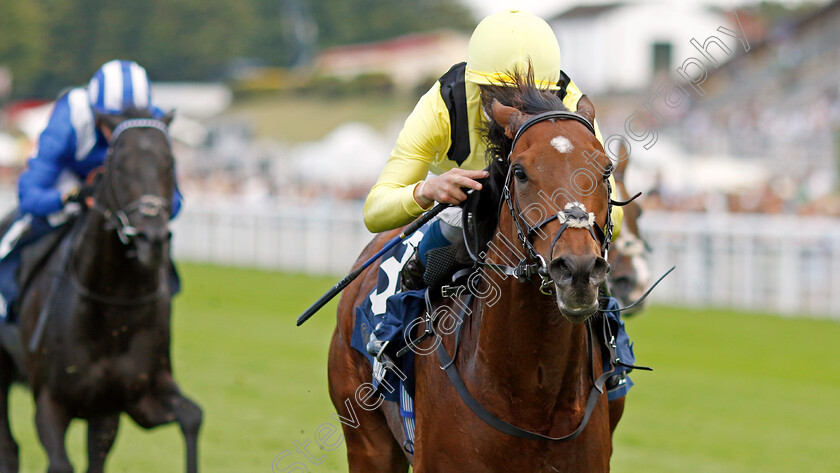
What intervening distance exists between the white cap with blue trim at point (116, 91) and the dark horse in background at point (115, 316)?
188 millimetres

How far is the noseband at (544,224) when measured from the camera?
→ 2.71 meters

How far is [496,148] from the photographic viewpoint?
3145mm

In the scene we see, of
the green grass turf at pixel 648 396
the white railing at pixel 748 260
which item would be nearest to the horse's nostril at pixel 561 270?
the green grass turf at pixel 648 396

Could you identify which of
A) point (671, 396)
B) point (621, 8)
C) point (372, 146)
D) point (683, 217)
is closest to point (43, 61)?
point (621, 8)

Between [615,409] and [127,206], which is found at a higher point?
[127,206]

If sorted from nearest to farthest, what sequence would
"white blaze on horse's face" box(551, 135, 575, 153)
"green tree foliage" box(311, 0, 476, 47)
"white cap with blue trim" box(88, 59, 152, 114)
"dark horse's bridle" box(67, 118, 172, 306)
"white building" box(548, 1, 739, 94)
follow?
"white blaze on horse's face" box(551, 135, 575, 153) < "dark horse's bridle" box(67, 118, 172, 306) < "white cap with blue trim" box(88, 59, 152, 114) < "white building" box(548, 1, 739, 94) < "green tree foliage" box(311, 0, 476, 47)

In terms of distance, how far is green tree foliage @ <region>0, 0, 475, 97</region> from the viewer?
6756 cm

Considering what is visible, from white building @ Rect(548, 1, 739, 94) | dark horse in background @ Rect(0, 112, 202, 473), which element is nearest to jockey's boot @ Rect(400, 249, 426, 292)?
dark horse in background @ Rect(0, 112, 202, 473)

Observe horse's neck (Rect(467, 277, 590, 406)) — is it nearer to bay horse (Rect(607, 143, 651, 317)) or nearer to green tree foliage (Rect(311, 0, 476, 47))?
bay horse (Rect(607, 143, 651, 317))

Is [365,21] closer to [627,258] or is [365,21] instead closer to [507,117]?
[627,258]

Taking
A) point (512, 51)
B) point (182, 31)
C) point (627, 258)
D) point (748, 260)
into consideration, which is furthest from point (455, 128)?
point (182, 31)

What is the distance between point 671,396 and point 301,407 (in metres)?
2.86

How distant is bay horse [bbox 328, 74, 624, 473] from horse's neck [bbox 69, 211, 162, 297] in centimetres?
235

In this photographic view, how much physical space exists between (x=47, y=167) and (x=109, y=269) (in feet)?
2.55
